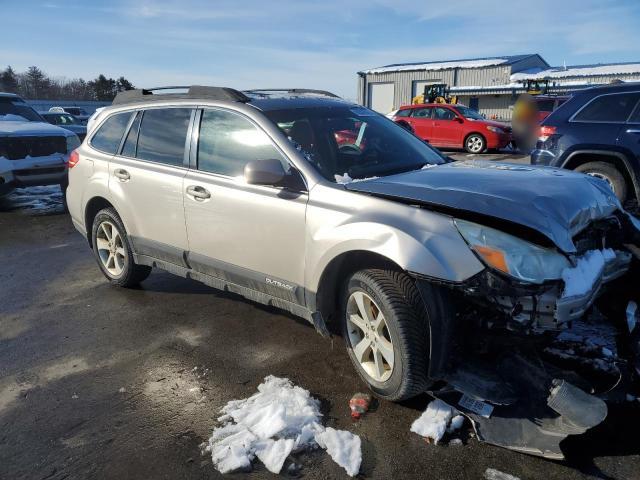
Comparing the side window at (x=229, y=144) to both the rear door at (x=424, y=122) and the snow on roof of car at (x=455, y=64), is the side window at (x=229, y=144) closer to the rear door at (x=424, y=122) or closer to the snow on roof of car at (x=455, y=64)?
the rear door at (x=424, y=122)

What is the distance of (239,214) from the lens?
138 inches

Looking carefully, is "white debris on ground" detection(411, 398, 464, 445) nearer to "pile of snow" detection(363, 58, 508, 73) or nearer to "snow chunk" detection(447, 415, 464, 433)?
"snow chunk" detection(447, 415, 464, 433)

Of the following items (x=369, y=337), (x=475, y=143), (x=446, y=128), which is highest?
(x=446, y=128)

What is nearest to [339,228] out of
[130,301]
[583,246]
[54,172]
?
[583,246]

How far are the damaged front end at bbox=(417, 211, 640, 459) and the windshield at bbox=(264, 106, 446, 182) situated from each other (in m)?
1.18

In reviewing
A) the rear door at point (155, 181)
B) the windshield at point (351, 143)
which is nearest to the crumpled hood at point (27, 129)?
the rear door at point (155, 181)

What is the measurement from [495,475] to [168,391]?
2.00 m

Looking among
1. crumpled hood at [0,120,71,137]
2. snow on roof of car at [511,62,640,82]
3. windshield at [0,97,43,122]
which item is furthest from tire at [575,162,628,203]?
snow on roof of car at [511,62,640,82]

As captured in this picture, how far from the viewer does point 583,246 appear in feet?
9.10

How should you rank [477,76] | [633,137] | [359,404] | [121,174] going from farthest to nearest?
[477,76] → [633,137] → [121,174] → [359,404]

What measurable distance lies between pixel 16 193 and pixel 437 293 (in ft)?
37.3

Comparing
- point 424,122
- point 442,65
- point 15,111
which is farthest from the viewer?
point 442,65

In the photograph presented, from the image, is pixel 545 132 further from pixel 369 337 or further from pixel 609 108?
pixel 369 337

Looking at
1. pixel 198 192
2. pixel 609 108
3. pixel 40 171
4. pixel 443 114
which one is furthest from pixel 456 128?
pixel 198 192
